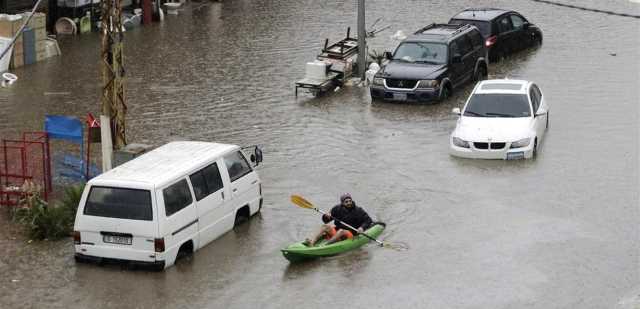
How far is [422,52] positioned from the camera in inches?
1153

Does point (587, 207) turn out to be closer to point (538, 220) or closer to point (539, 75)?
point (538, 220)

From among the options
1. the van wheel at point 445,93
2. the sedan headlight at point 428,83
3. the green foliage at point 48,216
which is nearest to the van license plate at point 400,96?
the sedan headlight at point 428,83

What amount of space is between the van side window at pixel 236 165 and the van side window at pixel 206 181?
1.43 feet

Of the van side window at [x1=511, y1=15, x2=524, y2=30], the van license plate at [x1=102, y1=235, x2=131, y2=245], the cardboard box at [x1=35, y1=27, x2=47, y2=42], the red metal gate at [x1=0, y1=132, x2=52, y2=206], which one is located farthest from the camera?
the van side window at [x1=511, y1=15, x2=524, y2=30]

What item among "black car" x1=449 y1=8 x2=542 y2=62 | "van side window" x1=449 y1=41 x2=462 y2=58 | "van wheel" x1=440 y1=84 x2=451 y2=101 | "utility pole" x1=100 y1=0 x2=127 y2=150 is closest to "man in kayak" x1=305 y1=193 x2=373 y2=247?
"utility pole" x1=100 y1=0 x2=127 y2=150

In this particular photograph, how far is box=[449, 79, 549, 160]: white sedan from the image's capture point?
2305cm

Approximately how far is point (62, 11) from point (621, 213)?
24980 mm

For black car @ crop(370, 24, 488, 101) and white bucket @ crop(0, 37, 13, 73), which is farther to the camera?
white bucket @ crop(0, 37, 13, 73)

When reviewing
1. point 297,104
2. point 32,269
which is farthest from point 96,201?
point 297,104

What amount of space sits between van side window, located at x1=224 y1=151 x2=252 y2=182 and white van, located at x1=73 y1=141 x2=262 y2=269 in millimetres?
327

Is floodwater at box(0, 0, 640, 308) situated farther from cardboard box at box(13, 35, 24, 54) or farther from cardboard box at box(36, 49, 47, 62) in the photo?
cardboard box at box(13, 35, 24, 54)

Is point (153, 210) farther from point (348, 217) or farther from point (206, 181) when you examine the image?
point (348, 217)

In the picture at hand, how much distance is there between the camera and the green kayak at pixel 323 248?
1702 centimetres

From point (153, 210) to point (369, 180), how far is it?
626cm
